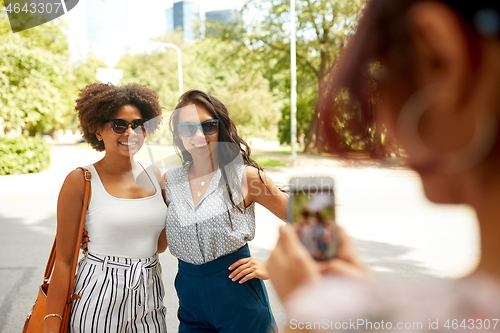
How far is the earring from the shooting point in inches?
10.0

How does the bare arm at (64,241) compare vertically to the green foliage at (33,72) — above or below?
below

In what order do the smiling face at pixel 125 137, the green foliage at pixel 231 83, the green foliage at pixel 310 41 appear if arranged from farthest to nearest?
the smiling face at pixel 125 137 → the green foliage at pixel 231 83 → the green foliage at pixel 310 41

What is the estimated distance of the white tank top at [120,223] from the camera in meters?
1.34

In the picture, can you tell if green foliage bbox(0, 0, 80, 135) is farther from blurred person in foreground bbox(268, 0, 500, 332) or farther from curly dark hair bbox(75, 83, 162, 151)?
blurred person in foreground bbox(268, 0, 500, 332)

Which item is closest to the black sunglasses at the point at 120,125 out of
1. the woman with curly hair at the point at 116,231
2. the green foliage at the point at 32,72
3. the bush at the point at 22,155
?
the woman with curly hair at the point at 116,231

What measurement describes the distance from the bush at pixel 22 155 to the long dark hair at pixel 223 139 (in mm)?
11642

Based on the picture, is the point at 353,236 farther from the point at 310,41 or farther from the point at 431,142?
the point at 310,41

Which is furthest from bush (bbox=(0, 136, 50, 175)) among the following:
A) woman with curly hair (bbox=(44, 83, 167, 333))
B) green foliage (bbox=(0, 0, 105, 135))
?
woman with curly hair (bbox=(44, 83, 167, 333))

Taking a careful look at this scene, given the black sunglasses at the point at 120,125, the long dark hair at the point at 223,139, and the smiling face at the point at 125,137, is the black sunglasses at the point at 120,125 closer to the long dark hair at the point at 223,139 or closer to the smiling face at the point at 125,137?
the smiling face at the point at 125,137

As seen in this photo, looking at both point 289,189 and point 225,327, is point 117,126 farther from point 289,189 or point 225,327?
point 289,189

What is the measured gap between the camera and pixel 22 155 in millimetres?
11203

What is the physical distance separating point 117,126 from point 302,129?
1143 millimetres

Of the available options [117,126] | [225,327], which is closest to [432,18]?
[225,327]

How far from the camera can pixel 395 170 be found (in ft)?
1.02
